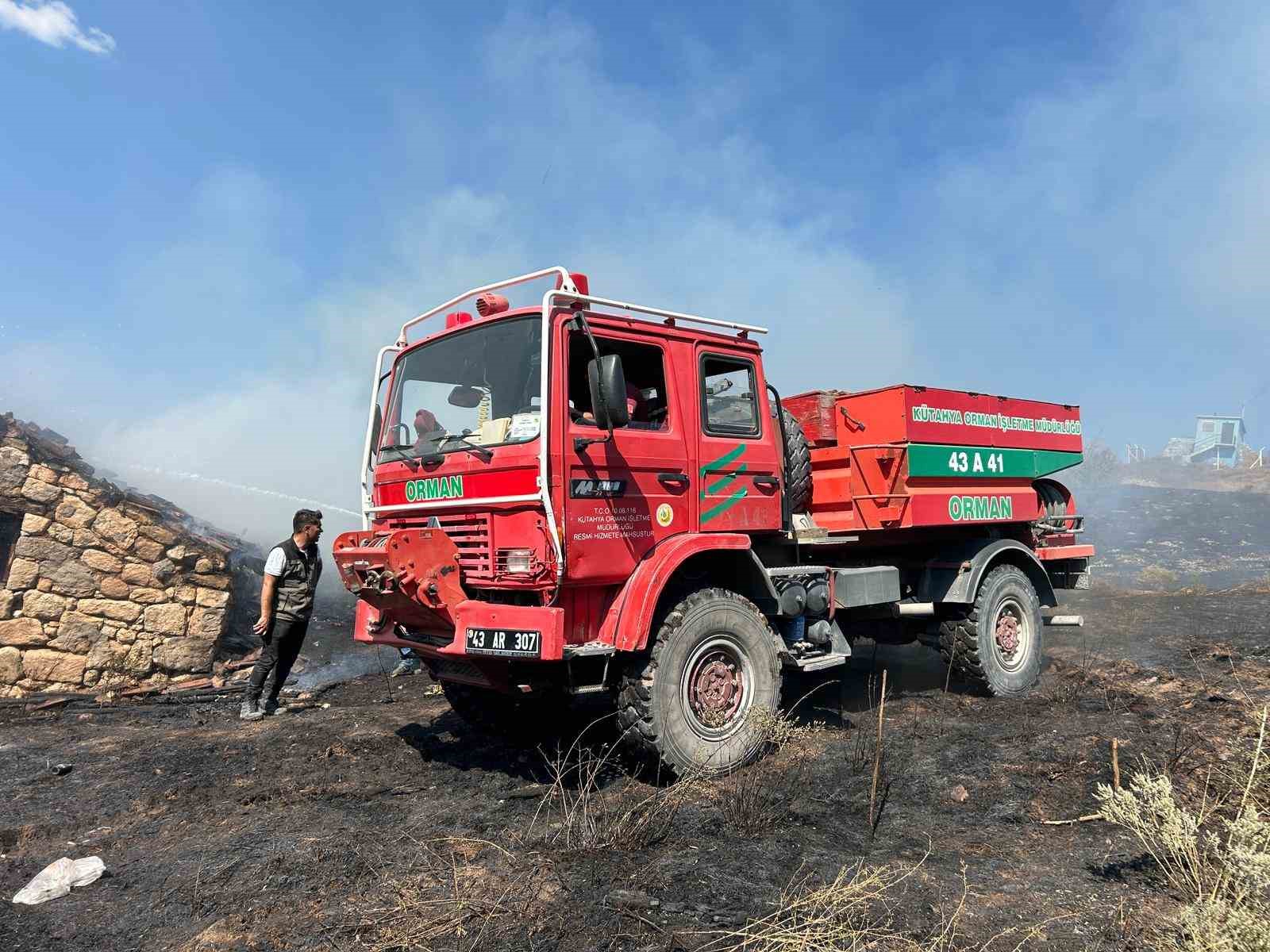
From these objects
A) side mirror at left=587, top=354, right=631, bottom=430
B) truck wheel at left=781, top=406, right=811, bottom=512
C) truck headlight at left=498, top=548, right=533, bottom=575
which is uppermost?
side mirror at left=587, top=354, right=631, bottom=430

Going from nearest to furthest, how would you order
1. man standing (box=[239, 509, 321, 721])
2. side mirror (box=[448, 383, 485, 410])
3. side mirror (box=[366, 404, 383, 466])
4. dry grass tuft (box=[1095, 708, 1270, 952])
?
dry grass tuft (box=[1095, 708, 1270, 952])
side mirror (box=[448, 383, 485, 410])
side mirror (box=[366, 404, 383, 466])
man standing (box=[239, 509, 321, 721])

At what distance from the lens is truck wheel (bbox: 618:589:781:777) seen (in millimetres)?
4453

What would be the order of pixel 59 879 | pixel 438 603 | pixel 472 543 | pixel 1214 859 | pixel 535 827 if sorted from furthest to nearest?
pixel 472 543
pixel 438 603
pixel 535 827
pixel 59 879
pixel 1214 859

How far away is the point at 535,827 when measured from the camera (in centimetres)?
403

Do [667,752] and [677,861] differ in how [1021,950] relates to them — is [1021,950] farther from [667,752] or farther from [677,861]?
[667,752]

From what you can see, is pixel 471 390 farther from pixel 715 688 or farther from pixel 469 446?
pixel 715 688

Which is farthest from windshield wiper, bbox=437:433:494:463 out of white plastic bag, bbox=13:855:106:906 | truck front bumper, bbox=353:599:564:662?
white plastic bag, bbox=13:855:106:906

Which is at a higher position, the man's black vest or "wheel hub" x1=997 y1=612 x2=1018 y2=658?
the man's black vest

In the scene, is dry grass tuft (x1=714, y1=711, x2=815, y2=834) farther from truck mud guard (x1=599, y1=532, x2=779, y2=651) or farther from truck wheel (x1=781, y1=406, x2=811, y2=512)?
truck wheel (x1=781, y1=406, x2=811, y2=512)

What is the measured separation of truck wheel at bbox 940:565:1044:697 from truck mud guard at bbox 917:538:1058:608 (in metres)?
0.17

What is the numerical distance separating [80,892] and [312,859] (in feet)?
3.20

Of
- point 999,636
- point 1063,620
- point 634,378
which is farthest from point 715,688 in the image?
point 1063,620

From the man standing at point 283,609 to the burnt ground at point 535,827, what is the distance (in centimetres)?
31

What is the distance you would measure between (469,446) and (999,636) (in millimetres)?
5219
